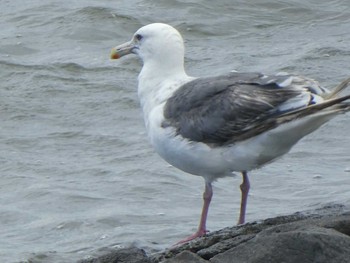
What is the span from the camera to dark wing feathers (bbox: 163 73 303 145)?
7.98m

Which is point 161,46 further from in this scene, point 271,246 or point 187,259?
point 271,246

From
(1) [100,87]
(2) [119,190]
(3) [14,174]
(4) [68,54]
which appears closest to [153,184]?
(2) [119,190]

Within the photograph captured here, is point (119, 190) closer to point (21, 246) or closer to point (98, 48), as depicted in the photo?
point (21, 246)

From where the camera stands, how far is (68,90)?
14.2 meters

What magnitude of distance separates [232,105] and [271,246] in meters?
1.95

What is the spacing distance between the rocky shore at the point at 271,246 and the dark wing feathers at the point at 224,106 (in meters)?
0.76

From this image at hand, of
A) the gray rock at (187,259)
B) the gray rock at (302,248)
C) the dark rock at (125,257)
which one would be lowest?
the dark rock at (125,257)

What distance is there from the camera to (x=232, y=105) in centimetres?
813

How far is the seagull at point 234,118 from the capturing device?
7871mm

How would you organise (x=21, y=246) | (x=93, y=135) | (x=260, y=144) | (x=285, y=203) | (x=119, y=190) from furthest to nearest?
1. (x=93, y=135)
2. (x=119, y=190)
3. (x=285, y=203)
4. (x=21, y=246)
5. (x=260, y=144)

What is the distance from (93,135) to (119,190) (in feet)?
6.32

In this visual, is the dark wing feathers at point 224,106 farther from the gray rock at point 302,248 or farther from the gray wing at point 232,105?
the gray rock at point 302,248

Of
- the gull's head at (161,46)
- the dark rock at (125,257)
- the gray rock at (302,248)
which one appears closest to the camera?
the gray rock at (302,248)

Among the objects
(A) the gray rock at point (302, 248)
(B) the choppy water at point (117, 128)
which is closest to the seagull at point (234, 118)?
(B) the choppy water at point (117, 128)
